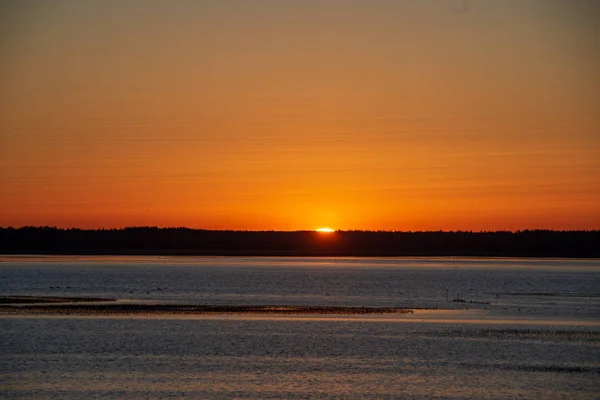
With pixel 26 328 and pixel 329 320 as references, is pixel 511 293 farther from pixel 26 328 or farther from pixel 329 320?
pixel 26 328

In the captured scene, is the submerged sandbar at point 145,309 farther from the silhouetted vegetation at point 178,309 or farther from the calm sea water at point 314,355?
the calm sea water at point 314,355

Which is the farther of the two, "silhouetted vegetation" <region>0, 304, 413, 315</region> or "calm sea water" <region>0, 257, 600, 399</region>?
"silhouetted vegetation" <region>0, 304, 413, 315</region>

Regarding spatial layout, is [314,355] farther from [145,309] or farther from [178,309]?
[145,309]

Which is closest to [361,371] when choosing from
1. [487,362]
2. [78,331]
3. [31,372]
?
[487,362]

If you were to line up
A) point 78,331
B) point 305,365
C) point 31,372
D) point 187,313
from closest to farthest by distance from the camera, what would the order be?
1. point 31,372
2. point 305,365
3. point 78,331
4. point 187,313

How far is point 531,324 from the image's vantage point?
4916 centimetres

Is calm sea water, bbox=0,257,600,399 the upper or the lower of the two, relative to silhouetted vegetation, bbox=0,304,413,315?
lower

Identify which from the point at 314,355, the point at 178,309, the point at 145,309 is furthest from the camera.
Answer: the point at 178,309

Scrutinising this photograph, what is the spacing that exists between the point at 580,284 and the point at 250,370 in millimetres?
66692

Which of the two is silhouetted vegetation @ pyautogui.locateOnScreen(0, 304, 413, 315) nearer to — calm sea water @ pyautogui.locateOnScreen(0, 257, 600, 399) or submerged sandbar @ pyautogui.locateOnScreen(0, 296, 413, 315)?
submerged sandbar @ pyautogui.locateOnScreen(0, 296, 413, 315)

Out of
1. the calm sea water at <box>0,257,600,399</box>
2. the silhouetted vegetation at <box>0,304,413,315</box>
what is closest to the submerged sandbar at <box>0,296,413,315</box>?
the silhouetted vegetation at <box>0,304,413,315</box>

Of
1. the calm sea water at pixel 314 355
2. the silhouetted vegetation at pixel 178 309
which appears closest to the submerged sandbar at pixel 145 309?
the silhouetted vegetation at pixel 178 309

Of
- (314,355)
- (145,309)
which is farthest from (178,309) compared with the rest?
(314,355)

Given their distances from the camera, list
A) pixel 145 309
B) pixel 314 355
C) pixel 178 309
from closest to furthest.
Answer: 1. pixel 314 355
2. pixel 145 309
3. pixel 178 309
